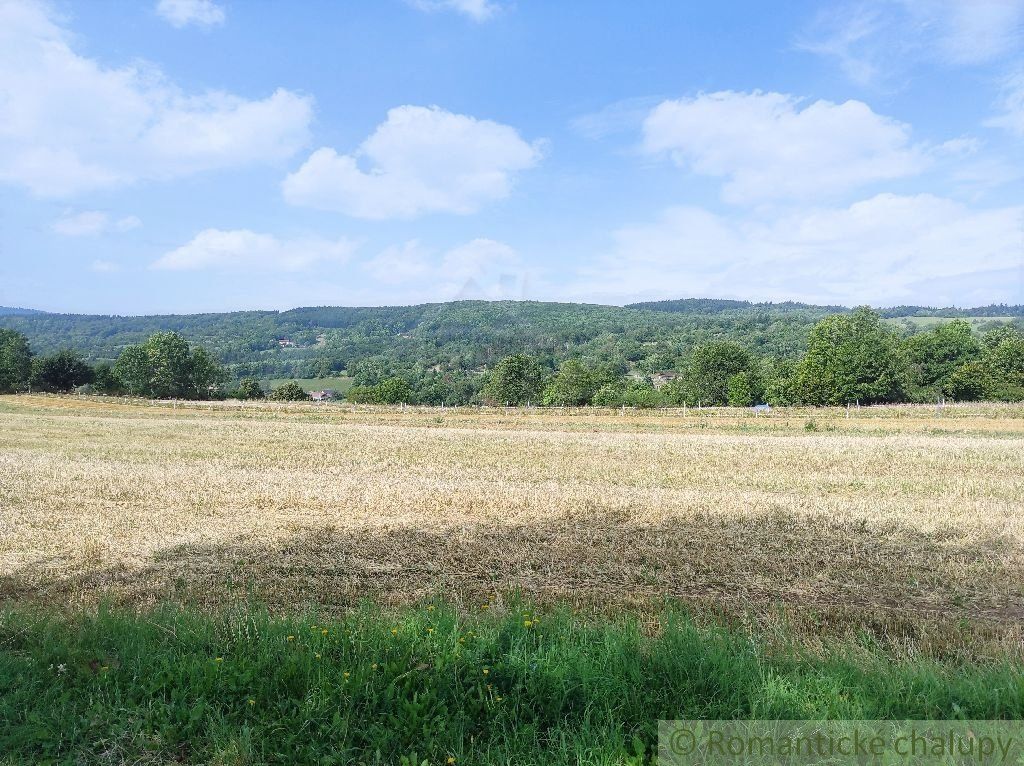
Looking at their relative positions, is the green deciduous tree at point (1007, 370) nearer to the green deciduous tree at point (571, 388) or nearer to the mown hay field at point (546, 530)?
the green deciduous tree at point (571, 388)

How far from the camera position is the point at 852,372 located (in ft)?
281

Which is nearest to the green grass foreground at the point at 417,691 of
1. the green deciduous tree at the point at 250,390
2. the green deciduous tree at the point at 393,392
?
the green deciduous tree at the point at 393,392

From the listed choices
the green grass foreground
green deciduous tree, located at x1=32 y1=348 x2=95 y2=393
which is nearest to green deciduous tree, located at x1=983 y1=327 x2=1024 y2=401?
the green grass foreground

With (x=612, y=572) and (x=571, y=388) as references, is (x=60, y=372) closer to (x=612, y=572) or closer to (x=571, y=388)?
(x=571, y=388)

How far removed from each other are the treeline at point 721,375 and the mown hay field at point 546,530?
61185 mm

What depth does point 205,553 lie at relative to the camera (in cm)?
1020

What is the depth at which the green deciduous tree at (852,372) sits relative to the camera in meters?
85.1

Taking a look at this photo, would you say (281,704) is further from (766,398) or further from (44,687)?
(766,398)

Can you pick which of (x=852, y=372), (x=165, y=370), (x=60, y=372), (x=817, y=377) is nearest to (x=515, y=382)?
(x=817, y=377)

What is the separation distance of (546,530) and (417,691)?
716 cm

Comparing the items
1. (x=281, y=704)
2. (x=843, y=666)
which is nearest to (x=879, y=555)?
(x=843, y=666)

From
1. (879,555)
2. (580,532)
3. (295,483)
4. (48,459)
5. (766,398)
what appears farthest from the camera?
(766,398)

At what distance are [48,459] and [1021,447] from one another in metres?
39.1

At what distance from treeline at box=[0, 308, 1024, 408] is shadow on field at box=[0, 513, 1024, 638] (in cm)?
6956
